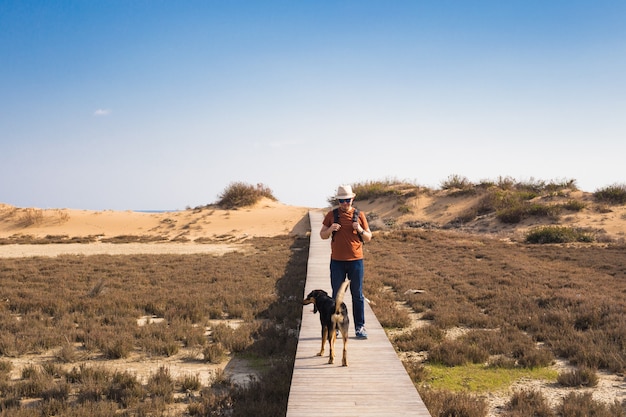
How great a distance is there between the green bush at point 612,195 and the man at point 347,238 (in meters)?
28.6

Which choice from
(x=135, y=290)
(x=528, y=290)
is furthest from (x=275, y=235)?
(x=528, y=290)

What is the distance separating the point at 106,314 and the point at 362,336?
618 centimetres

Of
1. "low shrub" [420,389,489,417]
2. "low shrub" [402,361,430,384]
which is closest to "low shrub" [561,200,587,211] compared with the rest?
"low shrub" [402,361,430,384]

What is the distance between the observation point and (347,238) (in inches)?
286

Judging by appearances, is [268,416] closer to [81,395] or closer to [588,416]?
[81,395]

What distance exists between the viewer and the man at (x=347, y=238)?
7.08 meters

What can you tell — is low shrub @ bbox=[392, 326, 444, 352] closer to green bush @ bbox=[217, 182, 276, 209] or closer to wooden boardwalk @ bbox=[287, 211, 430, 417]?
wooden boardwalk @ bbox=[287, 211, 430, 417]

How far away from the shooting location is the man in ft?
23.2

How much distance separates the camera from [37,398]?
634 cm

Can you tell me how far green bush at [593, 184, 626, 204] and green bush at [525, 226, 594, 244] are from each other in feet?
26.3

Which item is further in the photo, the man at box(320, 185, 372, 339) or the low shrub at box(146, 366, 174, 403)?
the man at box(320, 185, 372, 339)

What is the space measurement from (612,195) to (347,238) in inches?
1155

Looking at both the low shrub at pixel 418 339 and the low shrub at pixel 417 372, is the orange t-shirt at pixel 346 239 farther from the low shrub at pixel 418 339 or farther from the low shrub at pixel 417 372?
the low shrub at pixel 418 339

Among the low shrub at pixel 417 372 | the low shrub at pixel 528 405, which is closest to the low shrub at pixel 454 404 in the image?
the low shrub at pixel 528 405
